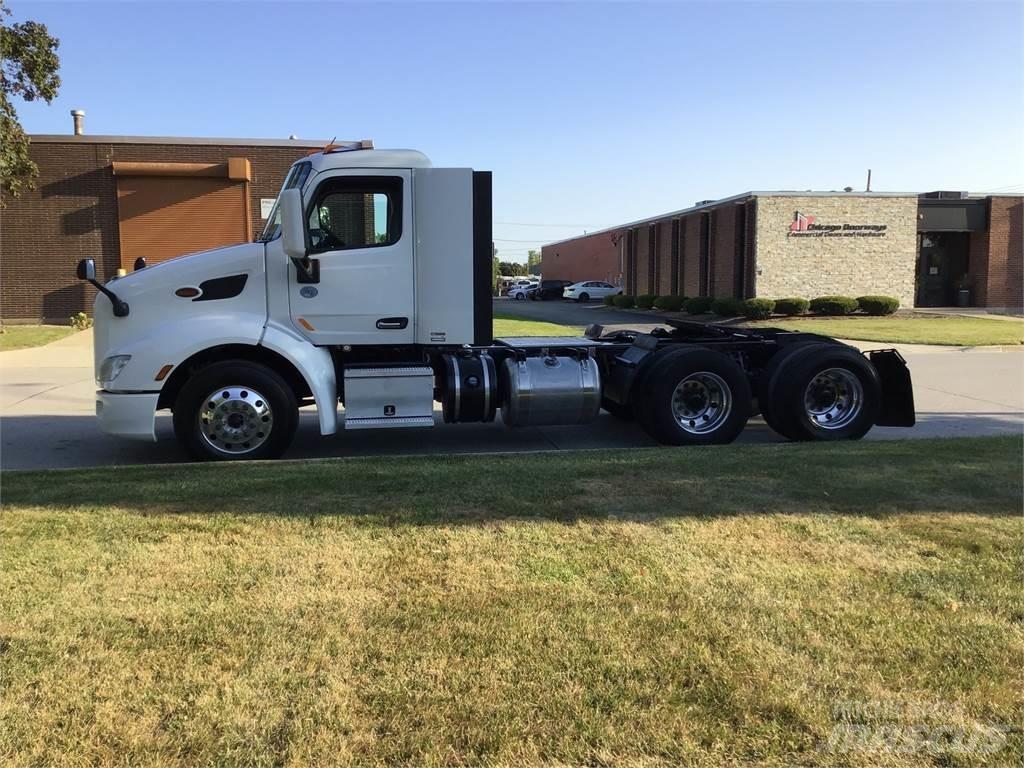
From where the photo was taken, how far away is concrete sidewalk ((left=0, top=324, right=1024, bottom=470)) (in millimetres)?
8219

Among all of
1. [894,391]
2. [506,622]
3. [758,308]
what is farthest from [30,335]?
[758,308]

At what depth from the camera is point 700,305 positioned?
→ 115ft

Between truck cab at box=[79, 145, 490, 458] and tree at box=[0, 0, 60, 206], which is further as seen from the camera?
tree at box=[0, 0, 60, 206]

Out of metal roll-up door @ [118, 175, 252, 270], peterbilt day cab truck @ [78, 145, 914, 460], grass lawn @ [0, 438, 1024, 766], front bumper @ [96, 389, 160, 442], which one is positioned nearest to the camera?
grass lawn @ [0, 438, 1024, 766]

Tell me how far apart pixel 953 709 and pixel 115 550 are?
4145 mm

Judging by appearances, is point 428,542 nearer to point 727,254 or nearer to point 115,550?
point 115,550

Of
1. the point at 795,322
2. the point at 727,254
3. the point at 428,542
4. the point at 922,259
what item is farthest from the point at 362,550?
the point at 922,259

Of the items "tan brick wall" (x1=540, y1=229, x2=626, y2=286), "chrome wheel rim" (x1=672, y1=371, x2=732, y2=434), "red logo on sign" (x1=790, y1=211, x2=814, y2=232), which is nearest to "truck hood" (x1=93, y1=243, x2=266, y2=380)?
"chrome wheel rim" (x1=672, y1=371, x2=732, y2=434)

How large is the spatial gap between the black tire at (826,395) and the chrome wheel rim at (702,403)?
0.58m

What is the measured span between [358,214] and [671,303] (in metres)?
32.1

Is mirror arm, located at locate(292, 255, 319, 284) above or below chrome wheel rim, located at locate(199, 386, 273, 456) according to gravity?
above

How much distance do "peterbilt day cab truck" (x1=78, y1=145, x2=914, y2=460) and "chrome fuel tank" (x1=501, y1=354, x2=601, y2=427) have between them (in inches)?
0.8

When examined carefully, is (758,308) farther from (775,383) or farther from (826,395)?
(775,383)

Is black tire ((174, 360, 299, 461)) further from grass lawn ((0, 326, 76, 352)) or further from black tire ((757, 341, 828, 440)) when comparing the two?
grass lawn ((0, 326, 76, 352))
